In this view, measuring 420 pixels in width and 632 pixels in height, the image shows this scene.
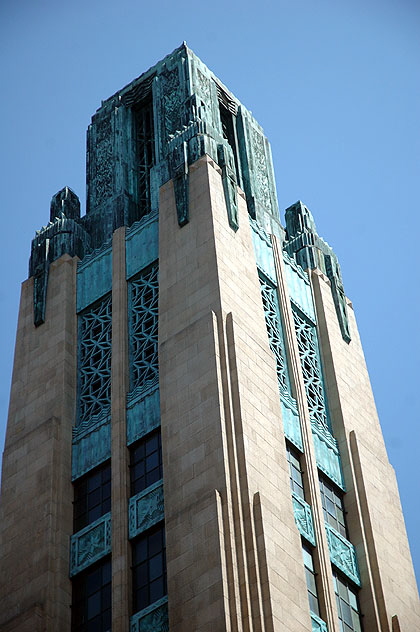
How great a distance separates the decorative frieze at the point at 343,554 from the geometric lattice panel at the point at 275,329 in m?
5.38

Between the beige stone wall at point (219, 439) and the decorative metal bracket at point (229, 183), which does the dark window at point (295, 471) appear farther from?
the decorative metal bracket at point (229, 183)

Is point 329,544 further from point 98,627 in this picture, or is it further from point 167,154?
point 167,154

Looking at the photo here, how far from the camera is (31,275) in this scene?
52.2 meters

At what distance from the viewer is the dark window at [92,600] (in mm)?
40469

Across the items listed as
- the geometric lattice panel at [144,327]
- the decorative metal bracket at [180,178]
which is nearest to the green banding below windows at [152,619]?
the geometric lattice panel at [144,327]

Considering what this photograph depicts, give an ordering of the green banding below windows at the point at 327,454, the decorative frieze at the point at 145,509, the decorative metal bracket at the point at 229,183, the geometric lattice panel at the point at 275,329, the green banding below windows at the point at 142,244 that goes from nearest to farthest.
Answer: the decorative frieze at the point at 145,509
the green banding below windows at the point at 327,454
the geometric lattice panel at the point at 275,329
the decorative metal bracket at the point at 229,183
the green banding below windows at the point at 142,244

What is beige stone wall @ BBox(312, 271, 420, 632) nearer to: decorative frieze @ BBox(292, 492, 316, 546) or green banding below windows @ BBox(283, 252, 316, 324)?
green banding below windows @ BBox(283, 252, 316, 324)

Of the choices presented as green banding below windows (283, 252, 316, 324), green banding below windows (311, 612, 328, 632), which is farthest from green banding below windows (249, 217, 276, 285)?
green banding below windows (311, 612, 328, 632)

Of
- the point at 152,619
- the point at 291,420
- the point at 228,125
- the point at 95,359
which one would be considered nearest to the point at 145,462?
the point at 291,420

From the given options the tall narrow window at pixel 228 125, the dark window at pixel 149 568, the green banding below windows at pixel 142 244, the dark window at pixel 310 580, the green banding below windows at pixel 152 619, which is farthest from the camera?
the tall narrow window at pixel 228 125

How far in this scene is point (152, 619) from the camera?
127 feet

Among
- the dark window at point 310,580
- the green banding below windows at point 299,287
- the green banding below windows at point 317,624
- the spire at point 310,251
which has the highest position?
the spire at point 310,251

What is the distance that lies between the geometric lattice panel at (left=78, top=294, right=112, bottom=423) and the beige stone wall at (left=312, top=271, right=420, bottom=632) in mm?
8166

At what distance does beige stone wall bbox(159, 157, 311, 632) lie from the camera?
A: 37000mm
